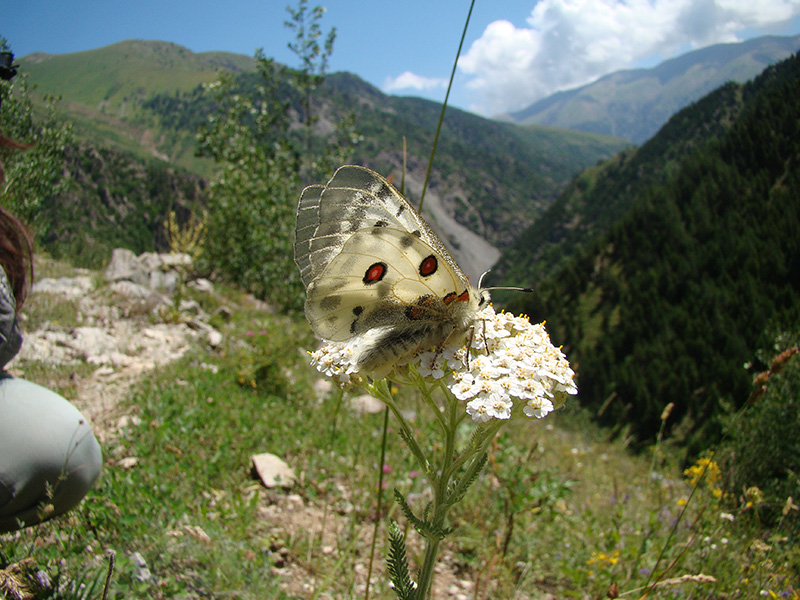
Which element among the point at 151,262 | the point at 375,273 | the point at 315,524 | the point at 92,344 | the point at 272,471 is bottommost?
the point at 315,524

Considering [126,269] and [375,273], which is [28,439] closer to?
[375,273]

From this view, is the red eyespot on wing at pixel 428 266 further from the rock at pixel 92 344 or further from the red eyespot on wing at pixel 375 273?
the rock at pixel 92 344

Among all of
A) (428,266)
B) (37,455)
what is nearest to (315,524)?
(37,455)

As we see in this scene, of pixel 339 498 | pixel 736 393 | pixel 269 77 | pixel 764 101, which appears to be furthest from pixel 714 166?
pixel 339 498

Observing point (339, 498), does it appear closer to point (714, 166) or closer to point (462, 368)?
point (462, 368)

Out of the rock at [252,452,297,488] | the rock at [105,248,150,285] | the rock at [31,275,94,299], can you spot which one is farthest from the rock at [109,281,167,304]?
the rock at [252,452,297,488]

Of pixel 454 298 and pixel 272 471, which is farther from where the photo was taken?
pixel 272 471

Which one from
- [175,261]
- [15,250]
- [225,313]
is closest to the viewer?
[15,250]

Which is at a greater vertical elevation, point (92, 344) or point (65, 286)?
point (65, 286)
